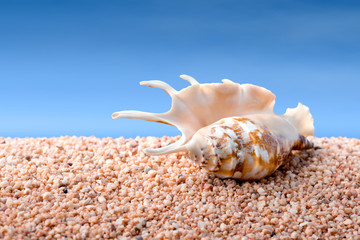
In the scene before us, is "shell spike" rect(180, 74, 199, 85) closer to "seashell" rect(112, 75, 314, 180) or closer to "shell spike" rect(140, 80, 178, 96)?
"seashell" rect(112, 75, 314, 180)

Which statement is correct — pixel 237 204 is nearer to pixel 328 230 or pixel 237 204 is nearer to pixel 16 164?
pixel 328 230

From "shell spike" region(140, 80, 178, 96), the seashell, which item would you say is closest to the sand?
the seashell

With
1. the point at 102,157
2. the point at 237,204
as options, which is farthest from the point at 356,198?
the point at 102,157

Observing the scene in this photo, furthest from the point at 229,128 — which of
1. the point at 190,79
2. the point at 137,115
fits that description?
the point at 137,115

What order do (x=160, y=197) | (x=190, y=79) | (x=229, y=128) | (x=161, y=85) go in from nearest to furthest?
(x=160, y=197) < (x=229, y=128) < (x=161, y=85) < (x=190, y=79)

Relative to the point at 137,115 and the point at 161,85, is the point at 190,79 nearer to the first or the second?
the point at 161,85

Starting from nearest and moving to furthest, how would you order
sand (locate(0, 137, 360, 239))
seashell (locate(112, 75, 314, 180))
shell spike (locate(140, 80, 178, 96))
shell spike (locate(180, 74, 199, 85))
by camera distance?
sand (locate(0, 137, 360, 239)) < seashell (locate(112, 75, 314, 180)) < shell spike (locate(140, 80, 178, 96)) < shell spike (locate(180, 74, 199, 85))

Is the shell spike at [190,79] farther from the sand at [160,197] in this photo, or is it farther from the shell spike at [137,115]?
the sand at [160,197]

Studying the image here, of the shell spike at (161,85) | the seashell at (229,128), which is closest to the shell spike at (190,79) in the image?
the seashell at (229,128)
